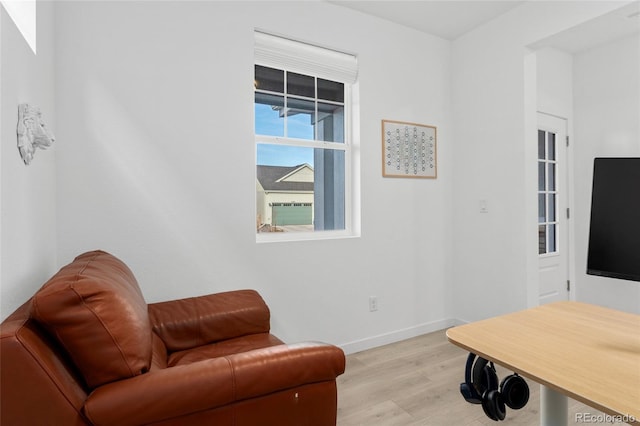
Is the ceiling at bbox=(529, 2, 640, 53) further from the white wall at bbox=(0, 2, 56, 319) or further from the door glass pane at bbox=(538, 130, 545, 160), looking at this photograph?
the white wall at bbox=(0, 2, 56, 319)

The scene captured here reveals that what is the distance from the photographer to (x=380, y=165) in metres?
3.14

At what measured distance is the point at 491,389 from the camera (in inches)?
45.7

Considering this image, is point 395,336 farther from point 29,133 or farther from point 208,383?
point 29,133

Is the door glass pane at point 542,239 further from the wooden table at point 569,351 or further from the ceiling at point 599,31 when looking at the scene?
the wooden table at point 569,351

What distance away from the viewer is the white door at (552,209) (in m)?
3.58

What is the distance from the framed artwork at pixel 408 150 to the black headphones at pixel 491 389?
2.15m

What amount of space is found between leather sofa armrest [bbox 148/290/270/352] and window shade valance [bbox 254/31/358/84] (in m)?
1.75

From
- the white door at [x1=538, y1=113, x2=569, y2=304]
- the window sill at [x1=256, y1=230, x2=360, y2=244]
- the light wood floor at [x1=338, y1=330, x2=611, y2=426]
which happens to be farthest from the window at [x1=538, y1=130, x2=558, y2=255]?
the window sill at [x1=256, y1=230, x2=360, y2=244]

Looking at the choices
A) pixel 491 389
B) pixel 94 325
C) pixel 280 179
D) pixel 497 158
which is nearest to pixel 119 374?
pixel 94 325

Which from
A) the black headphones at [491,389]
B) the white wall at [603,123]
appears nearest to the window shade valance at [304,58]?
the black headphones at [491,389]

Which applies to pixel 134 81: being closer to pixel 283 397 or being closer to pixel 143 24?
pixel 143 24

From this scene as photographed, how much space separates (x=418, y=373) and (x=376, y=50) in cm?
265

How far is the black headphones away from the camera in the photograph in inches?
45.2

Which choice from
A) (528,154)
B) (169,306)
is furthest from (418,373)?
(528,154)
